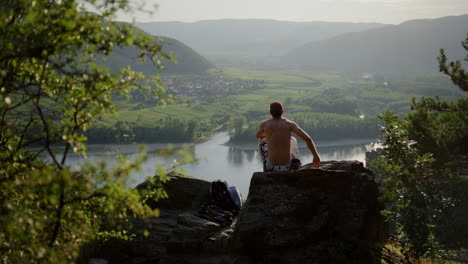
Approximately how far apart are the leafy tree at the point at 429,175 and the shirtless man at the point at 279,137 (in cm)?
146

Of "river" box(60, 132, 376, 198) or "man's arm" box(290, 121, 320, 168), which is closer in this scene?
"man's arm" box(290, 121, 320, 168)

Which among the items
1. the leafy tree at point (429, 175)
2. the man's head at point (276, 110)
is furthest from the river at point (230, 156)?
the man's head at point (276, 110)

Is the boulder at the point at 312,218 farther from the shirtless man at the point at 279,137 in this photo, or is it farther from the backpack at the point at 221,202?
the backpack at the point at 221,202

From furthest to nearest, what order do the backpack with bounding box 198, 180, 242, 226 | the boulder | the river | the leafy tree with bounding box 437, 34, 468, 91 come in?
the river, the leafy tree with bounding box 437, 34, 468, 91, the backpack with bounding box 198, 180, 242, 226, the boulder

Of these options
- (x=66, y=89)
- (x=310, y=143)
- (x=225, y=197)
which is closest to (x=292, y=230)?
(x=310, y=143)

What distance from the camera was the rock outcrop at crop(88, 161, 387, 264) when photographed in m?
5.87

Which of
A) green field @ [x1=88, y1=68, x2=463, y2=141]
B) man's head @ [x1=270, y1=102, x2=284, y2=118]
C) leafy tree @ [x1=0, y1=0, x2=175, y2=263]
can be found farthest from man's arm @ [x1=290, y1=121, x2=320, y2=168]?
green field @ [x1=88, y1=68, x2=463, y2=141]

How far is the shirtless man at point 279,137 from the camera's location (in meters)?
6.82

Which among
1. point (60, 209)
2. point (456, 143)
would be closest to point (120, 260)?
point (60, 209)

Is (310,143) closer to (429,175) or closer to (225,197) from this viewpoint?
(225,197)

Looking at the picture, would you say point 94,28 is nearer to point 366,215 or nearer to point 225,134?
point 366,215

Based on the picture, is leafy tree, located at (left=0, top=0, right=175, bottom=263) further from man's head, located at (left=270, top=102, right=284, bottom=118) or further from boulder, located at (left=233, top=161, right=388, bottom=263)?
man's head, located at (left=270, top=102, right=284, bottom=118)

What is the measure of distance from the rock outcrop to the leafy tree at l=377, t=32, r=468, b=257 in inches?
23.3

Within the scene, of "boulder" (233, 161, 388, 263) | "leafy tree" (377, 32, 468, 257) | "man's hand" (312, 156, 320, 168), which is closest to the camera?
"boulder" (233, 161, 388, 263)
